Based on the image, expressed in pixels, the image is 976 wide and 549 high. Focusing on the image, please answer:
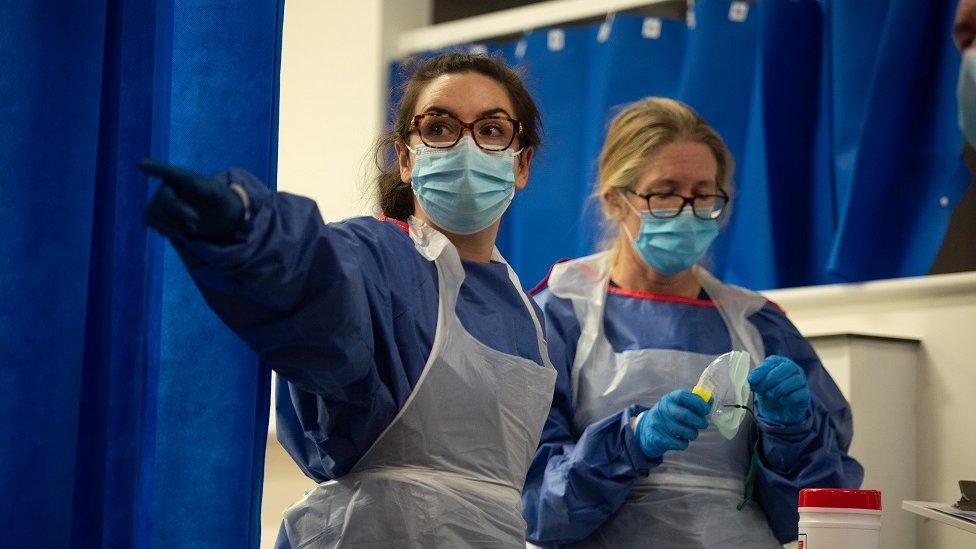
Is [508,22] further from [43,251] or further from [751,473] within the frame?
[43,251]

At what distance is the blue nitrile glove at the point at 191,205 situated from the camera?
97 centimetres

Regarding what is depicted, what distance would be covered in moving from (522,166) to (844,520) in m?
0.63

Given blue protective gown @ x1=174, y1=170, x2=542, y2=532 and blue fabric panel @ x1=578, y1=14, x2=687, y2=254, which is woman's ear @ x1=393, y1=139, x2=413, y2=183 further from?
blue fabric panel @ x1=578, y1=14, x2=687, y2=254

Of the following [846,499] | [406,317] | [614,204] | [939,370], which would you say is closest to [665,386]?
[614,204]

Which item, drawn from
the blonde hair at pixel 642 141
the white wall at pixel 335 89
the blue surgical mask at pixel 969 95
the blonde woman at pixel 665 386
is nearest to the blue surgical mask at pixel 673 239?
the blonde woman at pixel 665 386

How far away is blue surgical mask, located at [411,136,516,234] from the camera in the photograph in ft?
5.26

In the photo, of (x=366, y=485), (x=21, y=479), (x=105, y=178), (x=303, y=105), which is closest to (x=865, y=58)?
(x=303, y=105)

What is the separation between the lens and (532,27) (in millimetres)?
3652

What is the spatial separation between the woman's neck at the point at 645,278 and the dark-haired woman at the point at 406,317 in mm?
464

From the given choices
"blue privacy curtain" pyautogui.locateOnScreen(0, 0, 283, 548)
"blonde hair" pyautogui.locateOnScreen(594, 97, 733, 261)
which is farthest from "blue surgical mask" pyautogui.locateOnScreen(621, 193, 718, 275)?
"blue privacy curtain" pyautogui.locateOnScreen(0, 0, 283, 548)

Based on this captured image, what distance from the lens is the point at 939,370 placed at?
9.05ft

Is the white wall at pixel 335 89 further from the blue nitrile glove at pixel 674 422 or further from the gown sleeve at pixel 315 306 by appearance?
the gown sleeve at pixel 315 306

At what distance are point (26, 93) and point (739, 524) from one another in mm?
1267

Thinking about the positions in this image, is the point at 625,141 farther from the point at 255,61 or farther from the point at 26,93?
the point at 26,93
